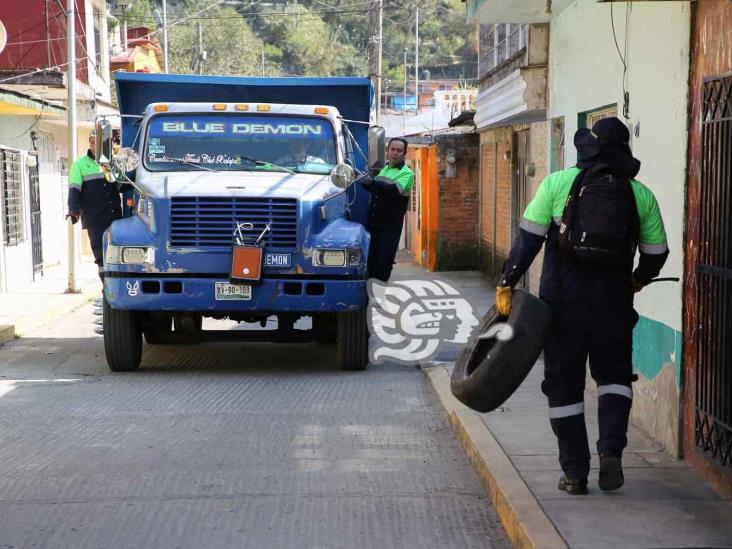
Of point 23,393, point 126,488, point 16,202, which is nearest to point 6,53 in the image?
point 16,202

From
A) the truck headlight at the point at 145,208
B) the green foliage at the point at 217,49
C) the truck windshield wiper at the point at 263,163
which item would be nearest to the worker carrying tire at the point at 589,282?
the truck headlight at the point at 145,208

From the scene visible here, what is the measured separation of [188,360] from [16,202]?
1039cm

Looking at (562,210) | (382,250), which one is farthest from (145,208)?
(562,210)

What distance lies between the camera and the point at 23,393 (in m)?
9.91

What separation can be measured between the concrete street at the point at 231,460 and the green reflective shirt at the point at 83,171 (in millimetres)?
2435

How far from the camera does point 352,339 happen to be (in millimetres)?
10922

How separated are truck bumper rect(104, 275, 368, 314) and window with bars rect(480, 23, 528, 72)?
6.10 m

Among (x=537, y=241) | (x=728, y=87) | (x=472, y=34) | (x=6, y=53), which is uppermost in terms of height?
(x=472, y=34)

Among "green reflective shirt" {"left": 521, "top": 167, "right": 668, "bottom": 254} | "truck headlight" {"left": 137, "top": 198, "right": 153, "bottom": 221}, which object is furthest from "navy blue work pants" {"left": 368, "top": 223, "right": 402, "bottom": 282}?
"green reflective shirt" {"left": 521, "top": 167, "right": 668, "bottom": 254}

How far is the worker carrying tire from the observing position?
5.77 metres

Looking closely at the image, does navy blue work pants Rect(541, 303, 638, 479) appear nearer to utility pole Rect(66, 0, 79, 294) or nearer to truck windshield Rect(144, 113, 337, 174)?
truck windshield Rect(144, 113, 337, 174)

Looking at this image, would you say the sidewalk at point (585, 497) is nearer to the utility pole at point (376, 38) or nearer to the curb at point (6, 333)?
the curb at point (6, 333)

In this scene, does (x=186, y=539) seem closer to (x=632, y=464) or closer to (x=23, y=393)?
(x=632, y=464)

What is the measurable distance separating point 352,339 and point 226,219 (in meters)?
1.63
